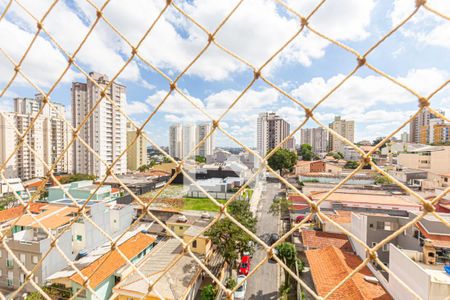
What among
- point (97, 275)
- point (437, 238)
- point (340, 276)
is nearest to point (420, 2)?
point (340, 276)

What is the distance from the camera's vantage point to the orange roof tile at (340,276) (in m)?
2.41

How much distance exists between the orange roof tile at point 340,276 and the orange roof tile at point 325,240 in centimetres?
38

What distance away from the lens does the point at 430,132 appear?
14992 mm

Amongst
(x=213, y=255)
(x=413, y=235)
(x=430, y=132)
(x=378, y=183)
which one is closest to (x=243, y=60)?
(x=413, y=235)

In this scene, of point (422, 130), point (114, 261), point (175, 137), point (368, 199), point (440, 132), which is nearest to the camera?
point (114, 261)

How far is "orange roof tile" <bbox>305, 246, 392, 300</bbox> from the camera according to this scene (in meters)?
2.41

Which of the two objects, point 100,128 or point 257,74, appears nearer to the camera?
point 257,74

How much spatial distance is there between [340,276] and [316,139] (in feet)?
64.6

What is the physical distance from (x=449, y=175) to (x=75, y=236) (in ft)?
28.7

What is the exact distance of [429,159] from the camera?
8.26 meters

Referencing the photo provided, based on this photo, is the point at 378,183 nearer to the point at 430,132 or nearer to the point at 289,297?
the point at 289,297

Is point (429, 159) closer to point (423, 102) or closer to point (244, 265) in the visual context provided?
point (244, 265)

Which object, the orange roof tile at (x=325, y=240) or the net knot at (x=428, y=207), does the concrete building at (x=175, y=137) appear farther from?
the net knot at (x=428, y=207)

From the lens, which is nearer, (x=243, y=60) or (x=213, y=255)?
(x=243, y=60)
